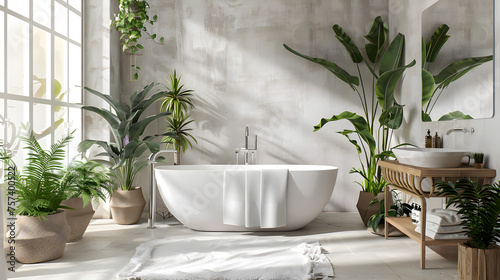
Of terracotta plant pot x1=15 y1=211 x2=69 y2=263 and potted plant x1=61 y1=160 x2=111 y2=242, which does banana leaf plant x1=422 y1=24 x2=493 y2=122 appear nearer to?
potted plant x1=61 y1=160 x2=111 y2=242

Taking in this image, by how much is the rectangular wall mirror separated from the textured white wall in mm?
1173

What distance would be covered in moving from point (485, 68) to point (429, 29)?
0.87 meters

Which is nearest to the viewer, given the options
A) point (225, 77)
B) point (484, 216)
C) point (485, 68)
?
point (484, 216)

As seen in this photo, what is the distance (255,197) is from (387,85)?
5.50 ft

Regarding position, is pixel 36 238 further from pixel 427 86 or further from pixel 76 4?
pixel 427 86

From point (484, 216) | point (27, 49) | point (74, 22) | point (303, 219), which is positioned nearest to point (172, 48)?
point (74, 22)

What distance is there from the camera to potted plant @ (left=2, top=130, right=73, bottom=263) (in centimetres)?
276

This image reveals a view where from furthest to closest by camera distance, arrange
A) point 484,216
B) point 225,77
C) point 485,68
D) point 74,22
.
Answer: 1. point 225,77
2. point 74,22
3. point 485,68
4. point 484,216

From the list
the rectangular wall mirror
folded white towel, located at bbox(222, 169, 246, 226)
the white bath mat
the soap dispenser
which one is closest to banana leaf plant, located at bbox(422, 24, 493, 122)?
the rectangular wall mirror

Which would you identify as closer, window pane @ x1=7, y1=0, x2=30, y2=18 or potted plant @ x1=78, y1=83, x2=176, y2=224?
window pane @ x1=7, y1=0, x2=30, y2=18

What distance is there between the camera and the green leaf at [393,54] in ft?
13.4

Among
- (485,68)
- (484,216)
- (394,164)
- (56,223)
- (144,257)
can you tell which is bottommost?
(144,257)

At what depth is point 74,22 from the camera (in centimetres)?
420

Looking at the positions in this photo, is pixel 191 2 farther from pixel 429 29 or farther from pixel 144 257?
pixel 144 257
